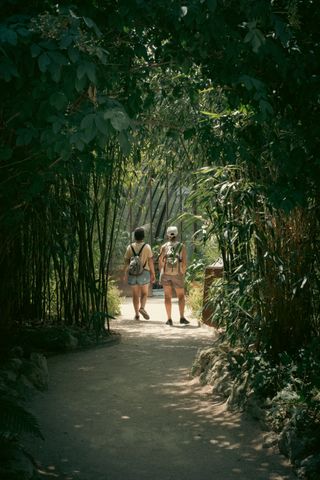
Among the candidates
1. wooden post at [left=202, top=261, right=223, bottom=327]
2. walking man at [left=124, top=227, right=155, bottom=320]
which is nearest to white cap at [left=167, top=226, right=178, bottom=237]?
walking man at [left=124, top=227, right=155, bottom=320]

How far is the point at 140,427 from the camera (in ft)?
12.0

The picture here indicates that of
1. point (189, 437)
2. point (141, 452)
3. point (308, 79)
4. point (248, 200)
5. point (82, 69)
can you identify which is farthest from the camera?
point (248, 200)

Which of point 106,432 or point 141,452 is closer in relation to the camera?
point 141,452

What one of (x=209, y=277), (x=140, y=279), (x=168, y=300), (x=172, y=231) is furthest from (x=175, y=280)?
(x=209, y=277)

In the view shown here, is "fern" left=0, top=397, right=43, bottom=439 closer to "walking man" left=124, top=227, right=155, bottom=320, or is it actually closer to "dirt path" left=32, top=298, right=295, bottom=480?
"dirt path" left=32, top=298, right=295, bottom=480

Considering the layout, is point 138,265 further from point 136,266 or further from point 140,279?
point 140,279

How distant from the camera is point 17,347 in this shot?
510 cm

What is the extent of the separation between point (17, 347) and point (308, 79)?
325 cm

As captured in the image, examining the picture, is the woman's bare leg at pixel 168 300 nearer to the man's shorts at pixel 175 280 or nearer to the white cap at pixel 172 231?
the man's shorts at pixel 175 280

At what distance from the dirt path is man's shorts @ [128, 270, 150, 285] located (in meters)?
2.36

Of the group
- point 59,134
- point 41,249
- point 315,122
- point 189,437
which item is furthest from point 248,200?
point 41,249

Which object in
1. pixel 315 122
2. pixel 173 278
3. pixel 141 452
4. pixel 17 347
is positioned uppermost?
pixel 315 122

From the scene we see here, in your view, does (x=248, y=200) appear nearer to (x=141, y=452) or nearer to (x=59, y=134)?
(x=141, y=452)

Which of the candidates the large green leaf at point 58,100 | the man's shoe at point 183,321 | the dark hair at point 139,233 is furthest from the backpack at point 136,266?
the large green leaf at point 58,100
